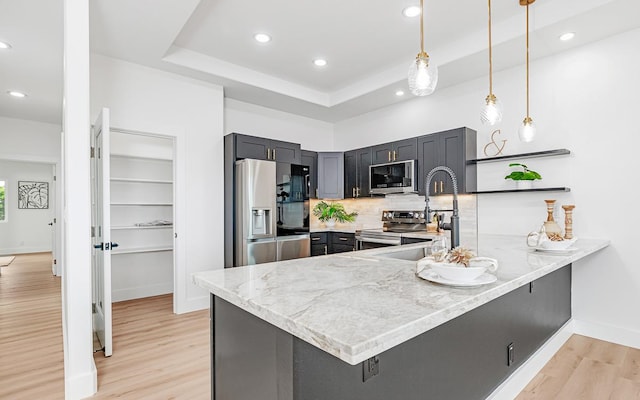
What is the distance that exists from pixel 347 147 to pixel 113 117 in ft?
11.7

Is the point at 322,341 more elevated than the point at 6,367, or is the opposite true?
the point at 322,341

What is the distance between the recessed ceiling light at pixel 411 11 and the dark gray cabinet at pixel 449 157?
1.49m

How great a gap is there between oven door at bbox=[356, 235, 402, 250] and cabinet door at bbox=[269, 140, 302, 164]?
1.44m

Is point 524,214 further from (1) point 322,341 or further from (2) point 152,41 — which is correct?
(2) point 152,41

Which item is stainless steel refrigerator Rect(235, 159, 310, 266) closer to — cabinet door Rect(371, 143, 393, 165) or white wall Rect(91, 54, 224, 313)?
white wall Rect(91, 54, 224, 313)

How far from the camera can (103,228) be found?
2.62 m

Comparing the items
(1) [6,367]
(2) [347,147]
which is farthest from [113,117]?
(2) [347,147]

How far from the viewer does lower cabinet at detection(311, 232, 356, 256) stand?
511 cm

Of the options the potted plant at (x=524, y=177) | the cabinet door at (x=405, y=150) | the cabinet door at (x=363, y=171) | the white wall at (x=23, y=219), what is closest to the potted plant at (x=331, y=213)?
the cabinet door at (x=363, y=171)

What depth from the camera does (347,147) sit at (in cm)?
587

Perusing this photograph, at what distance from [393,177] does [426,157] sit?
0.55 meters

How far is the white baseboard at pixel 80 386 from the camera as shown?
2.10 meters

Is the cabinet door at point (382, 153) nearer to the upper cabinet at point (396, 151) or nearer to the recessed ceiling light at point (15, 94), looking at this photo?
the upper cabinet at point (396, 151)

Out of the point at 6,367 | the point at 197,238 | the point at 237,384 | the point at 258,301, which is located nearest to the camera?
the point at 258,301
